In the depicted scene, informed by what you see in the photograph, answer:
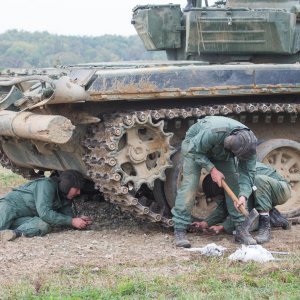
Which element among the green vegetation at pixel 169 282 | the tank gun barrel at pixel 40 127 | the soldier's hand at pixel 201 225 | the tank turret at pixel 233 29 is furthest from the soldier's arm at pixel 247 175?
the tank turret at pixel 233 29

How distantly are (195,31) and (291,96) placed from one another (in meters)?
1.41

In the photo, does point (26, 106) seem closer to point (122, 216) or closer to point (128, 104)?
point (128, 104)

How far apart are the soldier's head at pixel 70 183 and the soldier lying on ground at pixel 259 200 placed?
52.5 inches

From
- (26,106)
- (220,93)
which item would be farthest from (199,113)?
(26,106)

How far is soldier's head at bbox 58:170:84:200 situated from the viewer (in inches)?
403

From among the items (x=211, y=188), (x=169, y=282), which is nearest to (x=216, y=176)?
(x=211, y=188)

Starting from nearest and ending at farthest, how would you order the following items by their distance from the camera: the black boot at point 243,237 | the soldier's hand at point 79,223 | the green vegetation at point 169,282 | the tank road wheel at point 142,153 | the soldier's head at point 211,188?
the green vegetation at point 169,282, the black boot at point 243,237, the tank road wheel at point 142,153, the soldier's head at point 211,188, the soldier's hand at point 79,223

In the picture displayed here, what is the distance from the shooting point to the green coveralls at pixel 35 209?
33.1 feet

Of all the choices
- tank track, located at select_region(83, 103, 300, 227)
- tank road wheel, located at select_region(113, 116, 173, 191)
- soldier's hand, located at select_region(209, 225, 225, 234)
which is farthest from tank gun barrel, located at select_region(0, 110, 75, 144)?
soldier's hand, located at select_region(209, 225, 225, 234)

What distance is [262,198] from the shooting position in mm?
9859

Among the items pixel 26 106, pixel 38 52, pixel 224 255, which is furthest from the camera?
pixel 38 52

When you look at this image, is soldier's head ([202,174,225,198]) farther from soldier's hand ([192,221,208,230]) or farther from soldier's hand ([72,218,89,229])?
soldier's hand ([72,218,89,229])

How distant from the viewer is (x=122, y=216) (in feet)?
37.7

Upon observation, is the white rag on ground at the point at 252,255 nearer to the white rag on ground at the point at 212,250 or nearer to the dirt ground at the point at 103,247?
the white rag on ground at the point at 212,250
